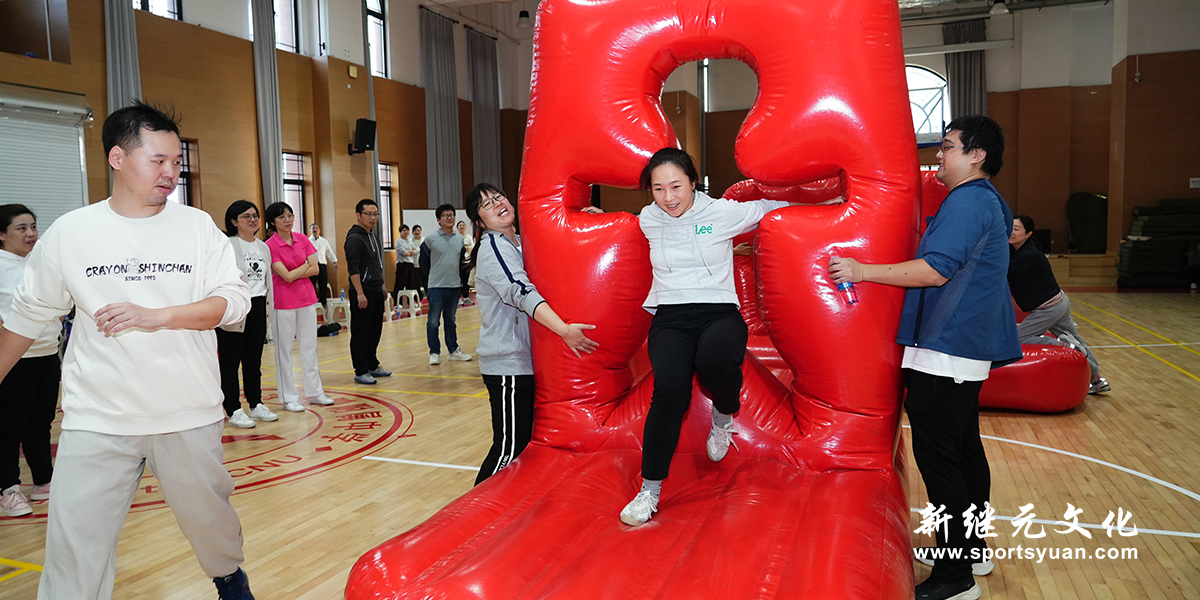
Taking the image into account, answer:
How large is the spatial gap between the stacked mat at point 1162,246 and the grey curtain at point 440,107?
1295 centimetres

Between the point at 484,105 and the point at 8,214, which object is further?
the point at 484,105

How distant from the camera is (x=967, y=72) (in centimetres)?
1723

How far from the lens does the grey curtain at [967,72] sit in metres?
17.1

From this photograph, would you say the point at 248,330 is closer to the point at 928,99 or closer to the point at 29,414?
the point at 29,414

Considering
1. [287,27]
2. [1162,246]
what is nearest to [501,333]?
[287,27]

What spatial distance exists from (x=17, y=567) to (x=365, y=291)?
12.7ft

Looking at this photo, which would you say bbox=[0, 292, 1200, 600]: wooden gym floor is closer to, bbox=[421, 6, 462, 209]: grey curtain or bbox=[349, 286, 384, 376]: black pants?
bbox=[349, 286, 384, 376]: black pants

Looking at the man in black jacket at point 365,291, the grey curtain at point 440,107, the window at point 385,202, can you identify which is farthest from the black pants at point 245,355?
the grey curtain at point 440,107

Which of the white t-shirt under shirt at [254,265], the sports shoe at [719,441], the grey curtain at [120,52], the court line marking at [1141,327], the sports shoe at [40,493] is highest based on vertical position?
the grey curtain at [120,52]

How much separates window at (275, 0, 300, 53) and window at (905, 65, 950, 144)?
44.4 feet

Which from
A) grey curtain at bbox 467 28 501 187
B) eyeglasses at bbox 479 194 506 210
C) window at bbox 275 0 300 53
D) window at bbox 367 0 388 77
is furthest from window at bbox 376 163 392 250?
eyeglasses at bbox 479 194 506 210

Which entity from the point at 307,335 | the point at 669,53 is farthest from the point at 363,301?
the point at 669,53

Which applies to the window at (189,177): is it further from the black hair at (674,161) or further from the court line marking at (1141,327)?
the court line marking at (1141,327)

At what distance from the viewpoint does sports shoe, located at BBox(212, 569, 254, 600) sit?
223 cm
